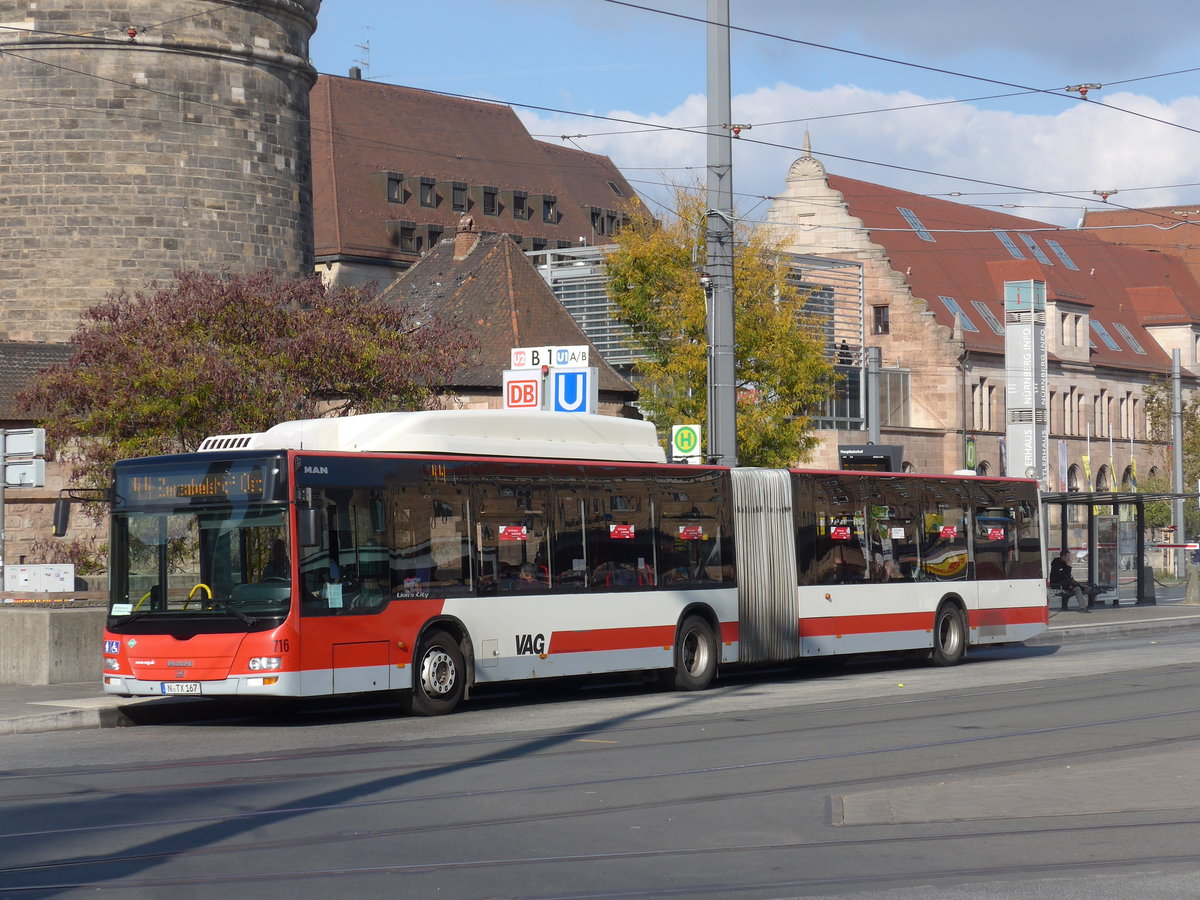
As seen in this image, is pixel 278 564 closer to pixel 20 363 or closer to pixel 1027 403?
pixel 20 363

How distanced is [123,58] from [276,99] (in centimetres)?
359

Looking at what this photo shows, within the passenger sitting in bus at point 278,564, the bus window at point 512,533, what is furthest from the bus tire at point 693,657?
the passenger sitting in bus at point 278,564

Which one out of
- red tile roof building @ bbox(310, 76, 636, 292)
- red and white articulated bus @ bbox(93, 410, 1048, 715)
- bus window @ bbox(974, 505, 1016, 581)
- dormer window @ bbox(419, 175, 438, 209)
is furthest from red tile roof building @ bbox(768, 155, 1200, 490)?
red and white articulated bus @ bbox(93, 410, 1048, 715)

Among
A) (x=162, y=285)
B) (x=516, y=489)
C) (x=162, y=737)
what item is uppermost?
(x=162, y=285)

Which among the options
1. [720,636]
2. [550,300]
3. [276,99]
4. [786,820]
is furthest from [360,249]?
[786,820]

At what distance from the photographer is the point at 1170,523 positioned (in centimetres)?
7194

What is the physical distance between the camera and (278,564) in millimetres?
15211

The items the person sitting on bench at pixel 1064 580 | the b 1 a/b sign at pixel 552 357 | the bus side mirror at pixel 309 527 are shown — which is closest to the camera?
the bus side mirror at pixel 309 527

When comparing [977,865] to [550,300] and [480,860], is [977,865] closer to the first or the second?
[480,860]

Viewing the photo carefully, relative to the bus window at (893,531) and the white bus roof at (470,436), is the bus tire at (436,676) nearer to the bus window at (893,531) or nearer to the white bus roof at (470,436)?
the white bus roof at (470,436)

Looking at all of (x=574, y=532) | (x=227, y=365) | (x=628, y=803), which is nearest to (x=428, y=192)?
(x=227, y=365)

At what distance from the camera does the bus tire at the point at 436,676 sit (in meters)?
16.3

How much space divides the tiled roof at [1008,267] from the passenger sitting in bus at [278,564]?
5614 centimetres

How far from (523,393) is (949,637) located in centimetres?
668
